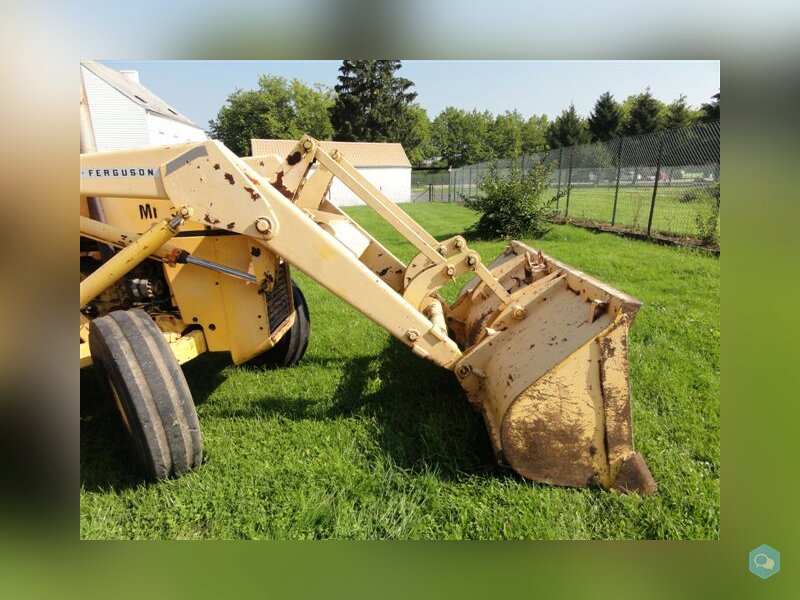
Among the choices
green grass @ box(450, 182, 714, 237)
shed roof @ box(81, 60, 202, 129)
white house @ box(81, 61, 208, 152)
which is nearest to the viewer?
shed roof @ box(81, 60, 202, 129)

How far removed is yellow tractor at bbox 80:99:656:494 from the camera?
2412 millimetres

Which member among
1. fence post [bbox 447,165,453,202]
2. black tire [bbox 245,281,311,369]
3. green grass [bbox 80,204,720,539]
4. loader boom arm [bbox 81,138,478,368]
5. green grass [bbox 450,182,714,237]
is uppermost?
fence post [bbox 447,165,453,202]

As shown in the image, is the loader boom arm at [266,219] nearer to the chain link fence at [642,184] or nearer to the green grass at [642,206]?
the chain link fence at [642,184]

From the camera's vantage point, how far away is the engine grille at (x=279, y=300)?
3325 millimetres

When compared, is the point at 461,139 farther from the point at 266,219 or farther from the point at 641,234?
the point at 266,219

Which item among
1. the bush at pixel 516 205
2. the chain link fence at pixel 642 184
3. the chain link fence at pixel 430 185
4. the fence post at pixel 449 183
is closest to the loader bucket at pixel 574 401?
the chain link fence at pixel 642 184

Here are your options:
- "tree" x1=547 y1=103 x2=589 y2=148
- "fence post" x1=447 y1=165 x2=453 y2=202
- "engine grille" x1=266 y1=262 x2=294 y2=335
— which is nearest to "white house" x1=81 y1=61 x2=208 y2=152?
"engine grille" x1=266 y1=262 x2=294 y2=335

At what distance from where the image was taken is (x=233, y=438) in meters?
3.13

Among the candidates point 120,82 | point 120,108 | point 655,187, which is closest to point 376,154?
point 655,187

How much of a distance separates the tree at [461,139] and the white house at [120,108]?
11073 millimetres

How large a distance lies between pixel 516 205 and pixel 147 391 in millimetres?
10078

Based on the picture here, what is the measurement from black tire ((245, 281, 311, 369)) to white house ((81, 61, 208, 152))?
1.63m

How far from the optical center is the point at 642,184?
988 cm
